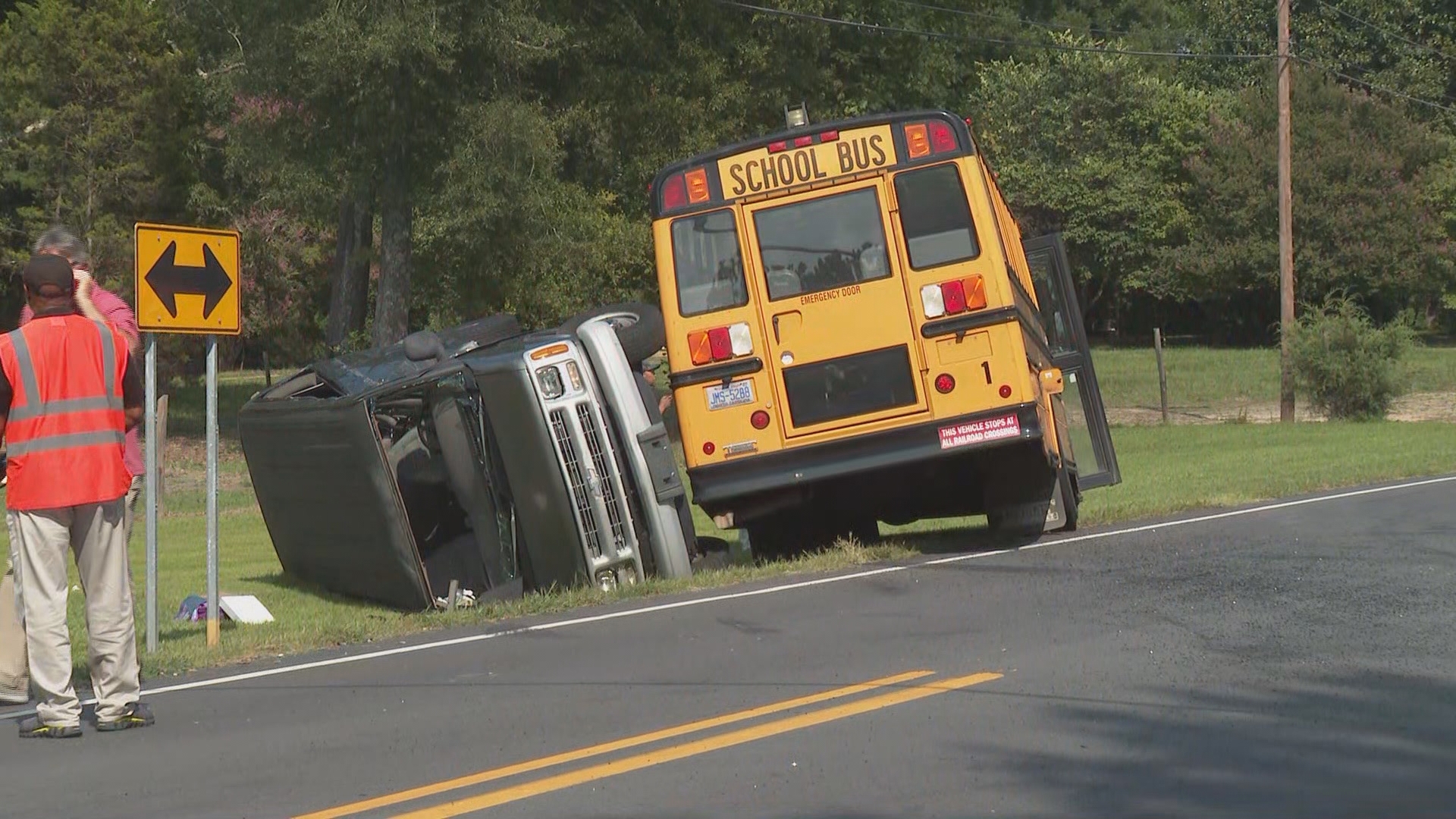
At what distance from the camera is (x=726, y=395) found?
12.2 meters

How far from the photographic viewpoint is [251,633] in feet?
33.9

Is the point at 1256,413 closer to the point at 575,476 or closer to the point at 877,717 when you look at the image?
the point at 575,476

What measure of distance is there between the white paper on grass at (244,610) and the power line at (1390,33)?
58.4 meters

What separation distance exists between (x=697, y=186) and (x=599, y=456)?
2072mm

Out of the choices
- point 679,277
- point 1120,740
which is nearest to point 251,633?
point 679,277

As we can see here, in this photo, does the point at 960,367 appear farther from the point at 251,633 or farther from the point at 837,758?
the point at 837,758

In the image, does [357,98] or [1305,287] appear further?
[1305,287]

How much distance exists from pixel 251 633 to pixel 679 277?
3865mm

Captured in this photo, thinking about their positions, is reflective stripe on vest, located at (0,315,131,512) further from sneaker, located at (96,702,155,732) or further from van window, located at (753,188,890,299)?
van window, located at (753,188,890,299)

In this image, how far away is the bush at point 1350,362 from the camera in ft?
104

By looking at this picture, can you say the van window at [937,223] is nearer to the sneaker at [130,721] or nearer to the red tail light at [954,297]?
the red tail light at [954,297]


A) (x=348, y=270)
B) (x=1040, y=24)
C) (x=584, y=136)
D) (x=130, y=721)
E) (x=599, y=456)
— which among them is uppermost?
(x=1040, y=24)

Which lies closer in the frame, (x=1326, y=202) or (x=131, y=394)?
(x=131, y=394)

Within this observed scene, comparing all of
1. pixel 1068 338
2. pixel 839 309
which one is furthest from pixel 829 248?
pixel 1068 338
